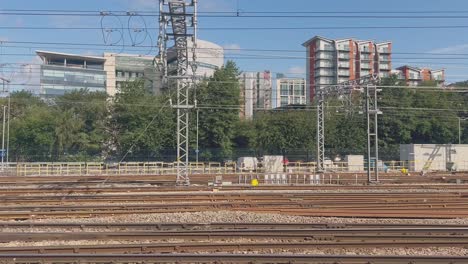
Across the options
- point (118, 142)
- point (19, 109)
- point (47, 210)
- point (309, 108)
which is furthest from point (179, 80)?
point (19, 109)

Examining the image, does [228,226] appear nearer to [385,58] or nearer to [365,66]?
[365,66]

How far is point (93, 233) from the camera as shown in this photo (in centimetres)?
1174

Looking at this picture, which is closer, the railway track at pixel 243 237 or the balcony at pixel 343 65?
the railway track at pixel 243 237

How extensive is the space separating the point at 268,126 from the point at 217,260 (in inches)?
1936

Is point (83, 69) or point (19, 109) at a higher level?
point (83, 69)

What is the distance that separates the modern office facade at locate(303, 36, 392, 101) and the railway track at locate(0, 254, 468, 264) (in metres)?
115

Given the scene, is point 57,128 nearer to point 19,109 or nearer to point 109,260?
point 19,109

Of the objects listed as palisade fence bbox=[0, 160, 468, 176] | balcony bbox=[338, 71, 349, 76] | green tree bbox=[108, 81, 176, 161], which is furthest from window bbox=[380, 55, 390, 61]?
green tree bbox=[108, 81, 176, 161]

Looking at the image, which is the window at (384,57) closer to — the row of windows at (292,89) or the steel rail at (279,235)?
the row of windows at (292,89)

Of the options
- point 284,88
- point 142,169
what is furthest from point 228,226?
point 284,88

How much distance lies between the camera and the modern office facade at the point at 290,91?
13412 cm

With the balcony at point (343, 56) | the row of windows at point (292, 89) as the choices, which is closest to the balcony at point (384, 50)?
the balcony at point (343, 56)

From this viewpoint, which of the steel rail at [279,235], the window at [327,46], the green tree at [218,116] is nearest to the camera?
the steel rail at [279,235]

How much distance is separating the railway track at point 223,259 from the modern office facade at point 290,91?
409ft
